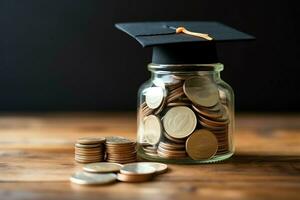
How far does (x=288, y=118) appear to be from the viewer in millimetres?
1567

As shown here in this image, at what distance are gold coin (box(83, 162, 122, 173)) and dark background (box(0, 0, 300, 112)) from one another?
3.11 ft

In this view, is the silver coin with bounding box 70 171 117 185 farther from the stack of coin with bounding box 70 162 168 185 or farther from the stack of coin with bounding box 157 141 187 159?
the stack of coin with bounding box 157 141 187 159

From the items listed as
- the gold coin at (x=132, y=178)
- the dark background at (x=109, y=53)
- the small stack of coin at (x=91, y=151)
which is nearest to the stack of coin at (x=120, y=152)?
the small stack of coin at (x=91, y=151)

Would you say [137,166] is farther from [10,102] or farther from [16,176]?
[10,102]

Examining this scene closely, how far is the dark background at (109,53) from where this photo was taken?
1.72m

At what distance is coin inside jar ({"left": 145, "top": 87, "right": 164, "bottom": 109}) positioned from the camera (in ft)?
2.83

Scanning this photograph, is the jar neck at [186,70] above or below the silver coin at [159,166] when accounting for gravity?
above

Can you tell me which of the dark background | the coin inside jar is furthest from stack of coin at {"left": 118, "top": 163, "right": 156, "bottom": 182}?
the dark background

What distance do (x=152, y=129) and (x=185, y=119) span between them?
2.8 inches

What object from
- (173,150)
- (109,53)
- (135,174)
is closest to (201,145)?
(173,150)

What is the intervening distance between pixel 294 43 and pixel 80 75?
79 centimetres

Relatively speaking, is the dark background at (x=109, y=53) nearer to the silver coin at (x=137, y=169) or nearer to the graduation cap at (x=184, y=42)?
the graduation cap at (x=184, y=42)

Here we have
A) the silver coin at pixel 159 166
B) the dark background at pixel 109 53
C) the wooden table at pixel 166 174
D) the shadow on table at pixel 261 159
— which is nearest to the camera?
the wooden table at pixel 166 174

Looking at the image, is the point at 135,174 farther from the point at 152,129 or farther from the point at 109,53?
the point at 109,53
